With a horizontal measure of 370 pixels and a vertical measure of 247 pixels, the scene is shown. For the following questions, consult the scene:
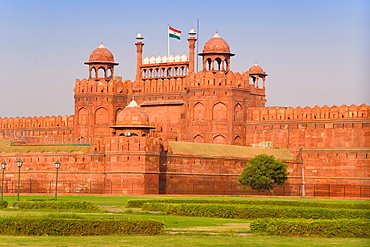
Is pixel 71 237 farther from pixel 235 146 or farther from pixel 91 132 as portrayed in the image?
pixel 91 132

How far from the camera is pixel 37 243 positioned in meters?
26.6

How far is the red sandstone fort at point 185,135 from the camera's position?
72500 millimetres

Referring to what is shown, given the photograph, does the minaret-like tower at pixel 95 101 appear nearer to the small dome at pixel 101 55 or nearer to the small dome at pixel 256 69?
the small dome at pixel 101 55

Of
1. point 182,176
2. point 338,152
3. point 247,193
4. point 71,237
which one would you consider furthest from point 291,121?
point 71,237

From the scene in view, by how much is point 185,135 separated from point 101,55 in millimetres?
13546

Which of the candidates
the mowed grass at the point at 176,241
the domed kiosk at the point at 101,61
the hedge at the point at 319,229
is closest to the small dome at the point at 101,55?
the domed kiosk at the point at 101,61

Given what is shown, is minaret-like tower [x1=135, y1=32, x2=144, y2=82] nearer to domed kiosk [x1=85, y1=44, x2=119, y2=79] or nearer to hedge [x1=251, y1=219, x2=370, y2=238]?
domed kiosk [x1=85, y1=44, x2=119, y2=79]

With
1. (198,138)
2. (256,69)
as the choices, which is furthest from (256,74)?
(198,138)

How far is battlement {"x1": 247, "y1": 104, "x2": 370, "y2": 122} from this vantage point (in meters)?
86.3

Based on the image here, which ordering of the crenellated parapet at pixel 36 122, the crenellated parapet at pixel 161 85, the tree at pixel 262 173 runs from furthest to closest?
the crenellated parapet at pixel 36 122
the crenellated parapet at pixel 161 85
the tree at pixel 262 173

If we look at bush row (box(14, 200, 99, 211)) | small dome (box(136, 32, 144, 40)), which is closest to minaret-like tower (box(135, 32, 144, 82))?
small dome (box(136, 32, 144, 40))

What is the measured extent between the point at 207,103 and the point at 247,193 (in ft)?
46.1

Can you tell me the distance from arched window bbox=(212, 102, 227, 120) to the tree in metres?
13.3

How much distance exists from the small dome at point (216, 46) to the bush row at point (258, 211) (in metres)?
49.1
